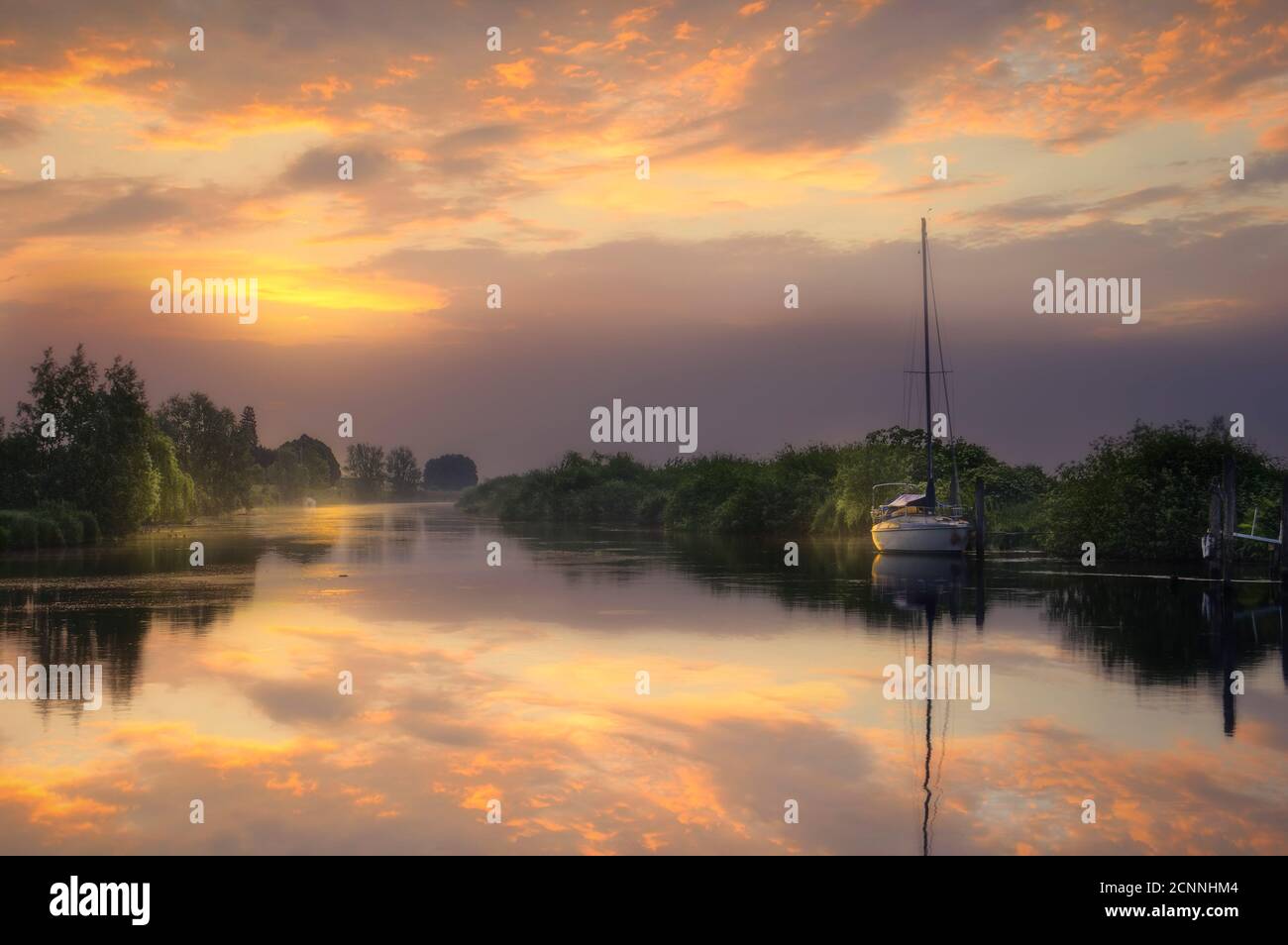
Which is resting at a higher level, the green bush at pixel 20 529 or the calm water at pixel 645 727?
the green bush at pixel 20 529

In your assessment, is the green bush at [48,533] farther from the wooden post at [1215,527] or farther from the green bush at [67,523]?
the wooden post at [1215,527]

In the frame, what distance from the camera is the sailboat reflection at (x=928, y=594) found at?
12.2 meters

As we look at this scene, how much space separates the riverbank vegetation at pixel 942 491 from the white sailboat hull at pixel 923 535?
623 centimetres

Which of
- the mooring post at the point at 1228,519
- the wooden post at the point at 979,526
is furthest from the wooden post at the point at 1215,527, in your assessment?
the wooden post at the point at 979,526

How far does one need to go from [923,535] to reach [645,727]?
32.7 meters

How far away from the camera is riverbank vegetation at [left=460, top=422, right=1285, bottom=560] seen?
46562 millimetres

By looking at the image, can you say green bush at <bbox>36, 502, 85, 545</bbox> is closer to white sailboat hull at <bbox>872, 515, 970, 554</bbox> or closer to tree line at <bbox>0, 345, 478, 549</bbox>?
tree line at <bbox>0, 345, 478, 549</bbox>

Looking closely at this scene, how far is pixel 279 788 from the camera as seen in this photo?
1244 centimetres

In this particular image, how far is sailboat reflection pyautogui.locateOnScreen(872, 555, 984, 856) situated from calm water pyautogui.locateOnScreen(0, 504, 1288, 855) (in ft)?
0.31

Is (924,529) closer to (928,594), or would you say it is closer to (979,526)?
(979,526)

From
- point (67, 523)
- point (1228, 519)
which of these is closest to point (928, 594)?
point (1228, 519)
